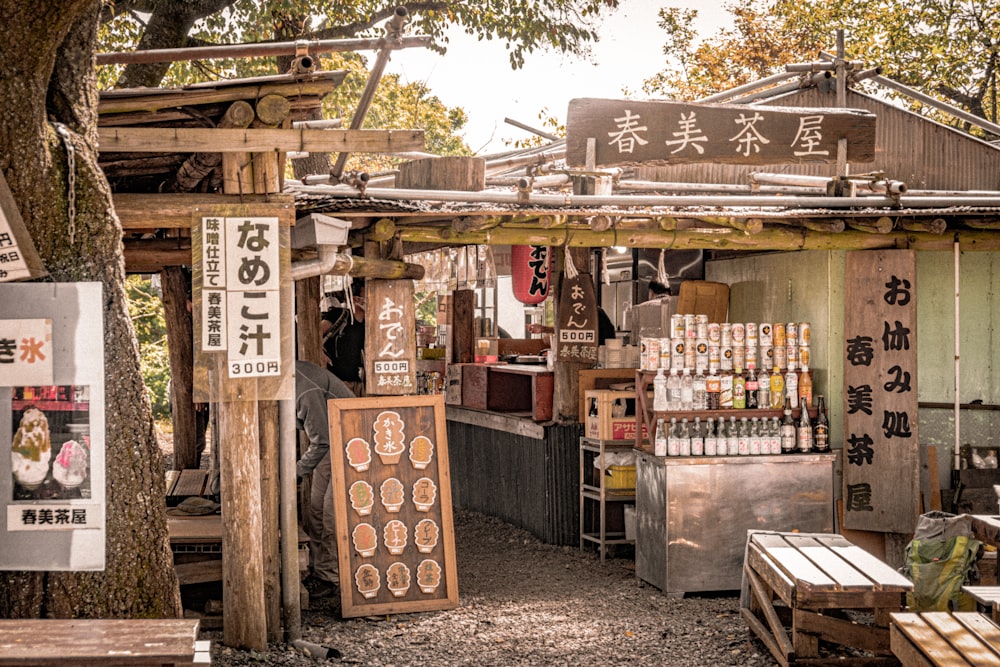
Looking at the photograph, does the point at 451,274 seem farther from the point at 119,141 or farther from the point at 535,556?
the point at 119,141

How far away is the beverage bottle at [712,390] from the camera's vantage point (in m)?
8.73

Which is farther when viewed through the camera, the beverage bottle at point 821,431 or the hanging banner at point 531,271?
the hanging banner at point 531,271

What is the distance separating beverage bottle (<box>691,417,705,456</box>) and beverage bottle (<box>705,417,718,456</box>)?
4cm

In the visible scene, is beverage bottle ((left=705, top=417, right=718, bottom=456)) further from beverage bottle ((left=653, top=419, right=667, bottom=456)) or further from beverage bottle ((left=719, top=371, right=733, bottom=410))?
beverage bottle ((left=653, top=419, right=667, bottom=456))

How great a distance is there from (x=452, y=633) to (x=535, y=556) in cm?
299

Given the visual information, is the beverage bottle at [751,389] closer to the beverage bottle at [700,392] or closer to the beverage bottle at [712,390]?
the beverage bottle at [712,390]

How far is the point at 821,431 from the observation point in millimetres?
8914

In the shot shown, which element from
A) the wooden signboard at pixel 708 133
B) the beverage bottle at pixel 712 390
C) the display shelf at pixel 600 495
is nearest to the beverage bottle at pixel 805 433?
the beverage bottle at pixel 712 390

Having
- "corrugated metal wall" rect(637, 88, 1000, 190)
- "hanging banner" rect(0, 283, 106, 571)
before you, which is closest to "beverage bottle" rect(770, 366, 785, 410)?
"corrugated metal wall" rect(637, 88, 1000, 190)

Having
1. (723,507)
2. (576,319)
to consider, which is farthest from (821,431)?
(576,319)

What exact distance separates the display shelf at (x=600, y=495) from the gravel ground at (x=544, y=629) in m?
0.46

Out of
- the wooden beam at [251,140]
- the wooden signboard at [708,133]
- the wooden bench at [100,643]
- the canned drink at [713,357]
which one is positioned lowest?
the wooden bench at [100,643]

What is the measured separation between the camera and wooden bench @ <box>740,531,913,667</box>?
20.2ft

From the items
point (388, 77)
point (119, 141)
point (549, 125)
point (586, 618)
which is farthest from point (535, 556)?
point (388, 77)
